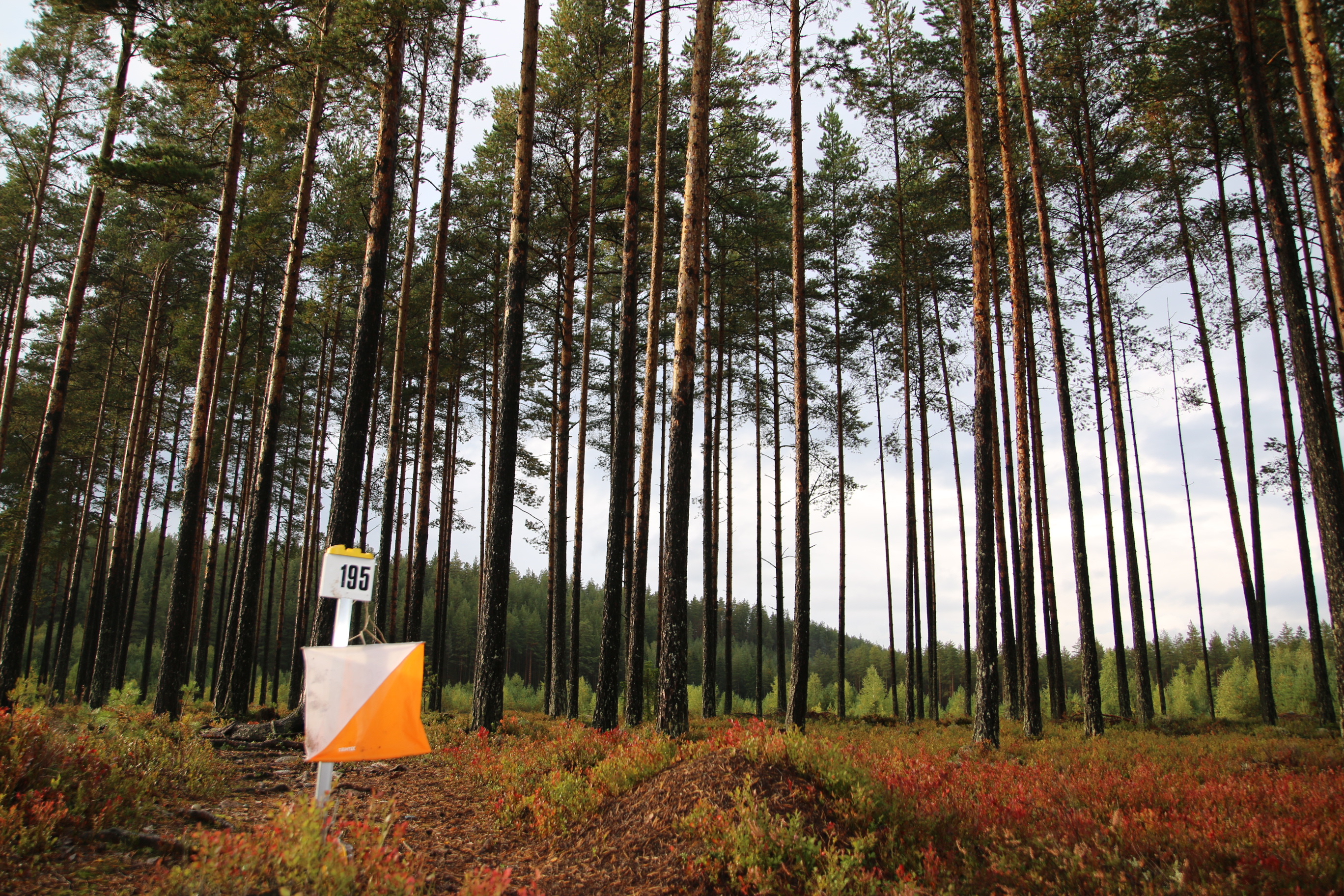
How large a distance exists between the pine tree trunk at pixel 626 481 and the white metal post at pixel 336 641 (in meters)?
5.94

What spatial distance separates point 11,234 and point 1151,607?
1784 inches

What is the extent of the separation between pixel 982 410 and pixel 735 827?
26.4 feet

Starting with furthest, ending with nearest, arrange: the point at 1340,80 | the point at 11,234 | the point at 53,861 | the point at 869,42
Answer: the point at 11,234, the point at 869,42, the point at 1340,80, the point at 53,861

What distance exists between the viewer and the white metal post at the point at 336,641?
3945mm

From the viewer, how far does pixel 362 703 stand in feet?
12.7

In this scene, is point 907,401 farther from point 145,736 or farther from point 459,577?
point 459,577

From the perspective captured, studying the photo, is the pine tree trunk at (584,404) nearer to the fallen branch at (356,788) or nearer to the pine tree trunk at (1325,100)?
the fallen branch at (356,788)

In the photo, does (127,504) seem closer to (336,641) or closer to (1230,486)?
(336,641)

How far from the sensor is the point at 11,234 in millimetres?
18703

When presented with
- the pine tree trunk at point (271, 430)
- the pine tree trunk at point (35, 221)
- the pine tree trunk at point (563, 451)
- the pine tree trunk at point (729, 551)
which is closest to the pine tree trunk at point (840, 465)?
the pine tree trunk at point (729, 551)

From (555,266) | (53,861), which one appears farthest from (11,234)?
(53,861)

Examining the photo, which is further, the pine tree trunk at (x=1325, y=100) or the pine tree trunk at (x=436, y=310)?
the pine tree trunk at (x=436, y=310)

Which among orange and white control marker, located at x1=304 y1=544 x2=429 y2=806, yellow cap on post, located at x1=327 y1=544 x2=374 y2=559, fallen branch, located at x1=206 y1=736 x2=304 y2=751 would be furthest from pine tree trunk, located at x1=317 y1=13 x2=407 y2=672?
orange and white control marker, located at x1=304 y1=544 x2=429 y2=806

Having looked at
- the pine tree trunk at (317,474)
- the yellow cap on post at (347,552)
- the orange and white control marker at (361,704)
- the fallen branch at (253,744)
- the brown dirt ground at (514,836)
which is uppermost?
the pine tree trunk at (317,474)
